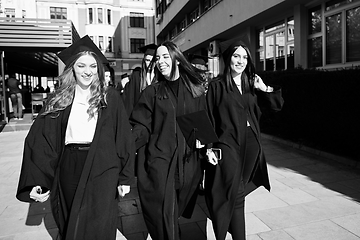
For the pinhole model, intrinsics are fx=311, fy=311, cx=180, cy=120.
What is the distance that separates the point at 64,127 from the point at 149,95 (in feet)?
A: 2.69

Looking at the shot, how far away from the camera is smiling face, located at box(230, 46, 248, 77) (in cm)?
288

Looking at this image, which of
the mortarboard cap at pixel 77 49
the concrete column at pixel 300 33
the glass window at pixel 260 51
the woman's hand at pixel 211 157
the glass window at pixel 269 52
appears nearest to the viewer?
the mortarboard cap at pixel 77 49

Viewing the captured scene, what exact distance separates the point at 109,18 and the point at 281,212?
43.4 metres

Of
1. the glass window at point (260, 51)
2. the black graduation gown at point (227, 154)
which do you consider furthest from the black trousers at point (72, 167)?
the glass window at point (260, 51)

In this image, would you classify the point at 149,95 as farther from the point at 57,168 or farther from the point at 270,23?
the point at 270,23

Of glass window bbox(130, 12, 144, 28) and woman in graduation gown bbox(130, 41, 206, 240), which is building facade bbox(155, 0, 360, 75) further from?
glass window bbox(130, 12, 144, 28)

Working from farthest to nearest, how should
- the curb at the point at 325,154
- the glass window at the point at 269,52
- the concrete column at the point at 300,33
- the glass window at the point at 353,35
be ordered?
the glass window at the point at 269,52 → the concrete column at the point at 300,33 → the glass window at the point at 353,35 → the curb at the point at 325,154

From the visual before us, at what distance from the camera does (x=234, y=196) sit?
108 inches

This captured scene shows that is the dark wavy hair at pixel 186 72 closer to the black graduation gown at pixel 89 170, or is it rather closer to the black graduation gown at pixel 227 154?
the black graduation gown at pixel 227 154

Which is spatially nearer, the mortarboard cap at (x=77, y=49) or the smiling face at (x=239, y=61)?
the mortarboard cap at (x=77, y=49)

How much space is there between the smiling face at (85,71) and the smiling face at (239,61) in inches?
50.2

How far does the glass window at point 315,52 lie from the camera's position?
32.2ft

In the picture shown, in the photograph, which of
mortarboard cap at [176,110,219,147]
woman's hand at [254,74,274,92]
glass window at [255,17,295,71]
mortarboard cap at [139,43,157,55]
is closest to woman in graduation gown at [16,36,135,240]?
mortarboard cap at [176,110,219,147]

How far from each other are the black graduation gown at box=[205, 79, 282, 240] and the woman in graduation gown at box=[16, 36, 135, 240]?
0.86 m
